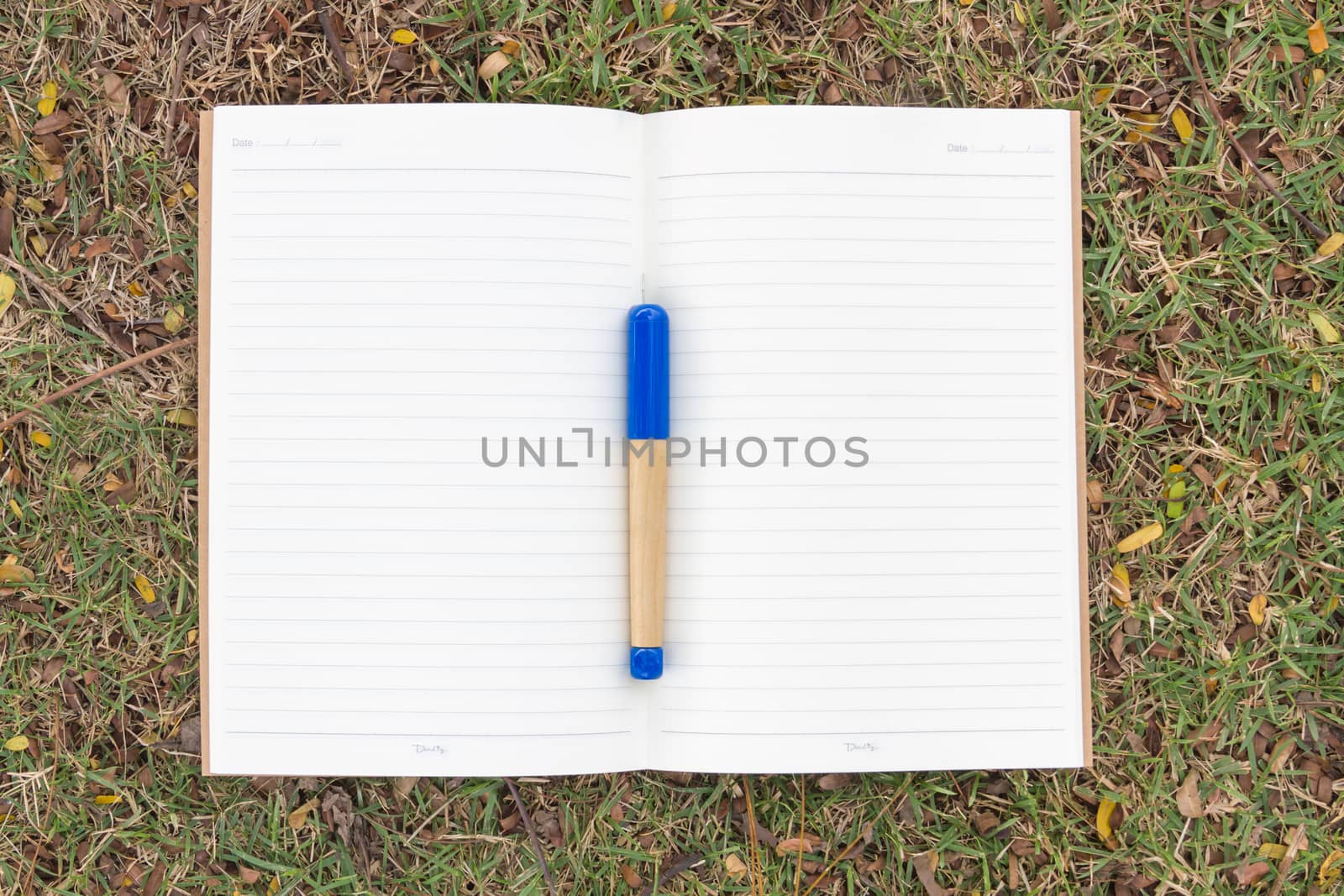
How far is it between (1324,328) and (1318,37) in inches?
13.2

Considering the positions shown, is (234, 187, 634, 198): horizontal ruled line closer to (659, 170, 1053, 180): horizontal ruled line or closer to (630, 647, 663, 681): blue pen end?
(659, 170, 1053, 180): horizontal ruled line

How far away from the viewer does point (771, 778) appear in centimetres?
100

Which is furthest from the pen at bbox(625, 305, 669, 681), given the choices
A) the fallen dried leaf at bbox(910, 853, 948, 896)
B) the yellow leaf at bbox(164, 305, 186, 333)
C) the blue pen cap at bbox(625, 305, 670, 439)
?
the yellow leaf at bbox(164, 305, 186, 333)

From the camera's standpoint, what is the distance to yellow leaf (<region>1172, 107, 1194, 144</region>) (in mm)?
1028

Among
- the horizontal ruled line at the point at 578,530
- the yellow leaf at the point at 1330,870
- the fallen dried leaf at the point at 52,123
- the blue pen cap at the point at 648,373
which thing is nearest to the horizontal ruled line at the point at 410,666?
the horizontal ruled line at the point at 578,530

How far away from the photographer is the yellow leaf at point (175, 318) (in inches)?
39.8

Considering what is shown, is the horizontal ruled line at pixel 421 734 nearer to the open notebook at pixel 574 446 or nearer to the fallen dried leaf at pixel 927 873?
the open notebook at pixel 574 446

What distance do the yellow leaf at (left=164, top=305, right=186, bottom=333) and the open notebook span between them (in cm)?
9

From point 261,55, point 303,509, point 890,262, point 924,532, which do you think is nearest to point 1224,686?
point 924,532

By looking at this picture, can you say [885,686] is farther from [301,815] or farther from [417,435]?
[301,815]

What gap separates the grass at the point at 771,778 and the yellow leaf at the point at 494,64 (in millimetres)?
12

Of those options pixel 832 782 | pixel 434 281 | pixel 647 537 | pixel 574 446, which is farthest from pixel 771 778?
pixel 434 281

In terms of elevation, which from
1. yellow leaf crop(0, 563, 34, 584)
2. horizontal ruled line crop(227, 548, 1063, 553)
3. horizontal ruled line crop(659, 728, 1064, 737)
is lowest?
horizontal ruled line crop(659, 728, 1064, 737)

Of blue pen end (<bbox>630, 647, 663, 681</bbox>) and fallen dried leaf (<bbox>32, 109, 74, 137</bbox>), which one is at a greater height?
fallen dried leaf (<bbox>32, 109, 74, 137</bbox>)
